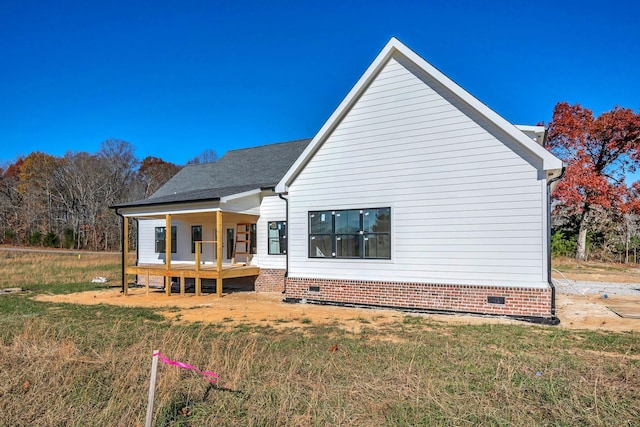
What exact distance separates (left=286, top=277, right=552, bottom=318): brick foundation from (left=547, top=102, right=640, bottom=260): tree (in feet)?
60.4

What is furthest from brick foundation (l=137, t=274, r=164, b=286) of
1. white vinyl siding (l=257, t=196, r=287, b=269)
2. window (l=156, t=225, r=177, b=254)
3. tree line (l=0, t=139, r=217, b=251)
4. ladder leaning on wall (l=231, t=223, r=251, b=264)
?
tree line (l=0, t=139, r=217, b=251)

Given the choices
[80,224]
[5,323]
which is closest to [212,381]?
[5,323]

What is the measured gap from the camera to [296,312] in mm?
11078

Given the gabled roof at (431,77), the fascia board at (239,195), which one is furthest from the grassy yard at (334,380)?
the fascia board at (239,195)

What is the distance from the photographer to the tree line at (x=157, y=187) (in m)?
25.2

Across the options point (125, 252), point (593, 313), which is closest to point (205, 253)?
point (125, 252)

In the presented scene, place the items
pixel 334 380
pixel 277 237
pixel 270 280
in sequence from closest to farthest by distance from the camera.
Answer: pixel 334 380 < pixel 277 237 < pixel 270 280

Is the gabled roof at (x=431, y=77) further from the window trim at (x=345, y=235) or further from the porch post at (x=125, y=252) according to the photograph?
the porch post at (x=125, y=252)

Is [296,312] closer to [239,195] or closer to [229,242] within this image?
[239,195]

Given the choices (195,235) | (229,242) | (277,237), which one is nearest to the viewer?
(277,237)

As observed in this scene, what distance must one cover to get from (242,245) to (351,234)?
5.93m

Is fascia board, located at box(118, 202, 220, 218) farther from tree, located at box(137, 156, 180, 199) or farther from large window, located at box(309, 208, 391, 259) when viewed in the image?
tree, located at box(137, 156, 180, 199)

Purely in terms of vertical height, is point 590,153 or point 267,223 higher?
point 590,153

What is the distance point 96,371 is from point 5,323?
5.93 metres
